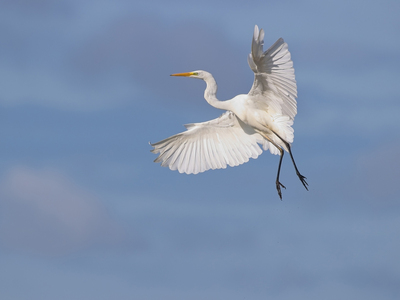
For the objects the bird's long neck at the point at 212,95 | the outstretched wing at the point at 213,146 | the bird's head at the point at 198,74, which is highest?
the bird's head at the point at 198,74

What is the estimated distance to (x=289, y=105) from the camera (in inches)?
669

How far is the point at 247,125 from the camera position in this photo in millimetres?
18422

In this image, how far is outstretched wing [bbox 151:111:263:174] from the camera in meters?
18.4

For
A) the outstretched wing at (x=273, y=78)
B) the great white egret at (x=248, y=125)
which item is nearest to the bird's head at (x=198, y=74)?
the great white egret at (x=248, y=125)

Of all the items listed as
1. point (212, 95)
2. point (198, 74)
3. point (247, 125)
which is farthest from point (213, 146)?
point (198, 74)

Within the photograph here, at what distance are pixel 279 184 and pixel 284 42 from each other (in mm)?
4363

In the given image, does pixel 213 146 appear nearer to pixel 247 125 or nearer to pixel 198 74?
pixel 247 125

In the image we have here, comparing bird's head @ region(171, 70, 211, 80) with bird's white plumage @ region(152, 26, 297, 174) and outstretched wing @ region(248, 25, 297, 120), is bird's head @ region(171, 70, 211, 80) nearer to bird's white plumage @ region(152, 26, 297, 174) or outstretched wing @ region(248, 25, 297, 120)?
bird's white plumage @ region(152, 26, 297, 174)

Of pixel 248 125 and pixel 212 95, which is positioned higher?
pixel 212 95

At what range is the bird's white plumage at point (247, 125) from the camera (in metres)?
15.8

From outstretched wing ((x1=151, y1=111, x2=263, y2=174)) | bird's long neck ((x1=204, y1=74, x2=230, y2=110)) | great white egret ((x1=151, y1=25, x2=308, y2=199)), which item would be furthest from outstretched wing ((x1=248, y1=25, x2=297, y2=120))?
Answer: outstretched wing ((x1=151, y1=111, x2=263, y2=174))

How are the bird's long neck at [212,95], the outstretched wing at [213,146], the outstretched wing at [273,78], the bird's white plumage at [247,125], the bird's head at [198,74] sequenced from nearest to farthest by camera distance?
the outstretched wing at [273,78] < the bird's white plumage at [247,125] < the bird's long neck at [212,95] < the bird's head at [198,74] < the outstretched wing at [213,146]

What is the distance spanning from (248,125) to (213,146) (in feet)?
4.00

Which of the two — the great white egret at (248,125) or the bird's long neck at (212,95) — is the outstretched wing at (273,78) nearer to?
→ the great white egret at (248,125)
